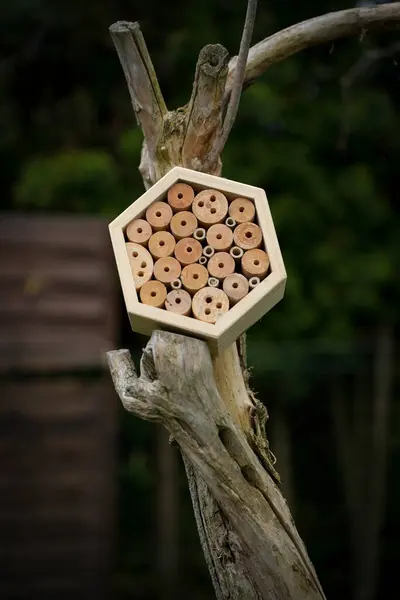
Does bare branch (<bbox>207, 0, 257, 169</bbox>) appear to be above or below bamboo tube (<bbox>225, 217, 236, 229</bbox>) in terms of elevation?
above

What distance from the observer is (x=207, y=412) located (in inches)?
76.6

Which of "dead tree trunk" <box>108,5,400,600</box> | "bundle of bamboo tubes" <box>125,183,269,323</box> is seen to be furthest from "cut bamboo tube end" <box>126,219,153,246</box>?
"dead tree trunk" <box>108,5,400,600</box>

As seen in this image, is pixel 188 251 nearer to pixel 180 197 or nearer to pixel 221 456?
pixel 180 197

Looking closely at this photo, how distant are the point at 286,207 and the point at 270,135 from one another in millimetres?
459

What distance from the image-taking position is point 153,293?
1.92m

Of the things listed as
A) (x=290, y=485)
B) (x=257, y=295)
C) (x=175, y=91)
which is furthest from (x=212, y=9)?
(x=257, y=295)

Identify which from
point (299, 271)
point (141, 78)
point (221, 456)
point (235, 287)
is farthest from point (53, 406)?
point (235, 287)

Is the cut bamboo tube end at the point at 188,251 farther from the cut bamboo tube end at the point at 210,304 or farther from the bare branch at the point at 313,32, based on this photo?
the bare branch at the point at 313,32

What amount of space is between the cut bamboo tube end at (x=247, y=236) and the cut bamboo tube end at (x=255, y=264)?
0.02 metres

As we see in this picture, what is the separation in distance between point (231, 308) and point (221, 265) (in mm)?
96

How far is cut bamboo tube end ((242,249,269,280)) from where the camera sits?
194 centimetres

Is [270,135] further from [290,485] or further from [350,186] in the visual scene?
[290,485]

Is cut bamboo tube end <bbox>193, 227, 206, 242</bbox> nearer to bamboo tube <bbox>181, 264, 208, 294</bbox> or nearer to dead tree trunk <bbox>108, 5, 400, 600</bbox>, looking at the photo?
bamboo tube <bbox>181, 264, 208, 294</bbox>

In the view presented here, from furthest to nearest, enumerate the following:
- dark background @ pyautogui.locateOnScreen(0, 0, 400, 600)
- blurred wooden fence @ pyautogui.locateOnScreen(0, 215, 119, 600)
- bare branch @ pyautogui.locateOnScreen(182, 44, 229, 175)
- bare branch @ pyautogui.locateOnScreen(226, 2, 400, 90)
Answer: dark background @ pyautogui.locateOnScreen(0, 0, 400, 600), blurred wooden fence @ pyautogui.locateOnScreen(0, 215, 119, 600), bare branch @ pyautogui.locateOnScreen(226, 2, 400, 90), bare branch @ pyautogui.locateOnScreen(182, 44, 229, 175)
